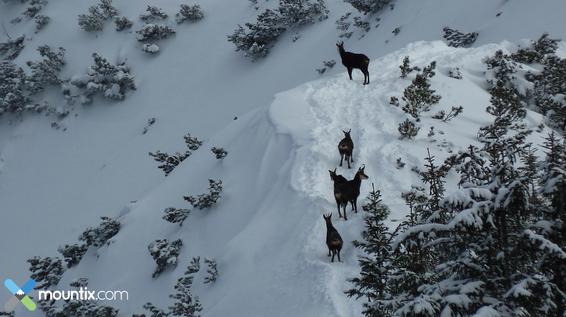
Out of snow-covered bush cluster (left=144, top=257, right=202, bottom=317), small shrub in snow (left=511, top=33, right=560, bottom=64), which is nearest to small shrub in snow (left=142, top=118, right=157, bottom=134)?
snow-covered bush cluster (left=144, top=257, right=202, bottom=317)

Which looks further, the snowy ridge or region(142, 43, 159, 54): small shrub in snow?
region(142, 43, 159, 54): small shrub in snow

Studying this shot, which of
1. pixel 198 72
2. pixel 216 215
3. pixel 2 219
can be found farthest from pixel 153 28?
pixel 216 215

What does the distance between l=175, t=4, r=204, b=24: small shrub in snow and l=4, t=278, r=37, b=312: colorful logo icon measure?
1995cm

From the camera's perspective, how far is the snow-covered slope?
802 cm

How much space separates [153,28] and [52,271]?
66.8 ft

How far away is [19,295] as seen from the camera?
16.5 meters

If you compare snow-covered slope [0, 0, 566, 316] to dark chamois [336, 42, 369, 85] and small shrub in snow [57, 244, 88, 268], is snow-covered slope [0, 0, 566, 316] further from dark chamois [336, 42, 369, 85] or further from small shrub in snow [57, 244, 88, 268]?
small shrub in snow [57, 244, 88, 268]

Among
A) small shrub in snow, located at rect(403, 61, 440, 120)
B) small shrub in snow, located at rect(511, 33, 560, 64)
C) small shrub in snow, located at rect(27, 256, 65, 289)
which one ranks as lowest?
small shrub in snow, located at rect(27, 256, 65, 289)

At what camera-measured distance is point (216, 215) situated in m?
10.6

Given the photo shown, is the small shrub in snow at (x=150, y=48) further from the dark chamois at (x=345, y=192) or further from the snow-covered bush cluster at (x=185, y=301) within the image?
the dark chamois at (x=345, y=192)

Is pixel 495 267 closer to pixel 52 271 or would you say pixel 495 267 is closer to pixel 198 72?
pixel 52 271

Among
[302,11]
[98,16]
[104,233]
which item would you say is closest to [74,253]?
[104,233]

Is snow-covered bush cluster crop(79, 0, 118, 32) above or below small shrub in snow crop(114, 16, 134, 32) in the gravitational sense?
above

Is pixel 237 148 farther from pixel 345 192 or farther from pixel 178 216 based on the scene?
pixel 345 192
